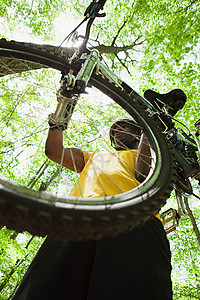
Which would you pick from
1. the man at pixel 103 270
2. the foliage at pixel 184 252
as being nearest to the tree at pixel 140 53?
the foliage at pixel 184 252

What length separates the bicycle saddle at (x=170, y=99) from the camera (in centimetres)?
201

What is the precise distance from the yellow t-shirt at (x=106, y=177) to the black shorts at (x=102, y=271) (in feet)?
0.84

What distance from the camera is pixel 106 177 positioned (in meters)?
1.25

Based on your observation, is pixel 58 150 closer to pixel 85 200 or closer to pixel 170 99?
pixel 85 200

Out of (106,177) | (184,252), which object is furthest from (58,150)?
(184,252)

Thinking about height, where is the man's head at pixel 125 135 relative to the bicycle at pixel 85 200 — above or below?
above

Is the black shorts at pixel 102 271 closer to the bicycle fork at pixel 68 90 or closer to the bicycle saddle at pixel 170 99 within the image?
the bicycle fork at pixel 68 90

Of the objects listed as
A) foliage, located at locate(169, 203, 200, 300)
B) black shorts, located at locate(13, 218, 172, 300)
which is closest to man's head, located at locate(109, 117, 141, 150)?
black shorts, located at locate(13, 218, 172, 300)

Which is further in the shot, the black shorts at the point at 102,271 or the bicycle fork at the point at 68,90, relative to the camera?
the bicycle fork at the point at 68,90

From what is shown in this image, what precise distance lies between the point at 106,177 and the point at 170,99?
48.4 inches

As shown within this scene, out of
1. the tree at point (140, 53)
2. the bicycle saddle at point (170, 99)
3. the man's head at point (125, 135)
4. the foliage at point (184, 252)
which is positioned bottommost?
the man's head at point (125, 135)

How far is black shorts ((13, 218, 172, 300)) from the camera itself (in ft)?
2.80

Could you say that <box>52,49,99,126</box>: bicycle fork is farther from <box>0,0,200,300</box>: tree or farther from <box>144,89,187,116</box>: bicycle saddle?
<box>0,0,200,300</box>: tree

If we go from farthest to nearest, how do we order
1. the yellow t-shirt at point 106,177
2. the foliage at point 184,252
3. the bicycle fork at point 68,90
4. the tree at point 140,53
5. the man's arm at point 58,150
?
the foliage at point 184,252 → the tree at point 140,53 → the man's arm at point 58,150 → the yellow t-shirt at point 106,177 → the bicycle fork at point 68,90
